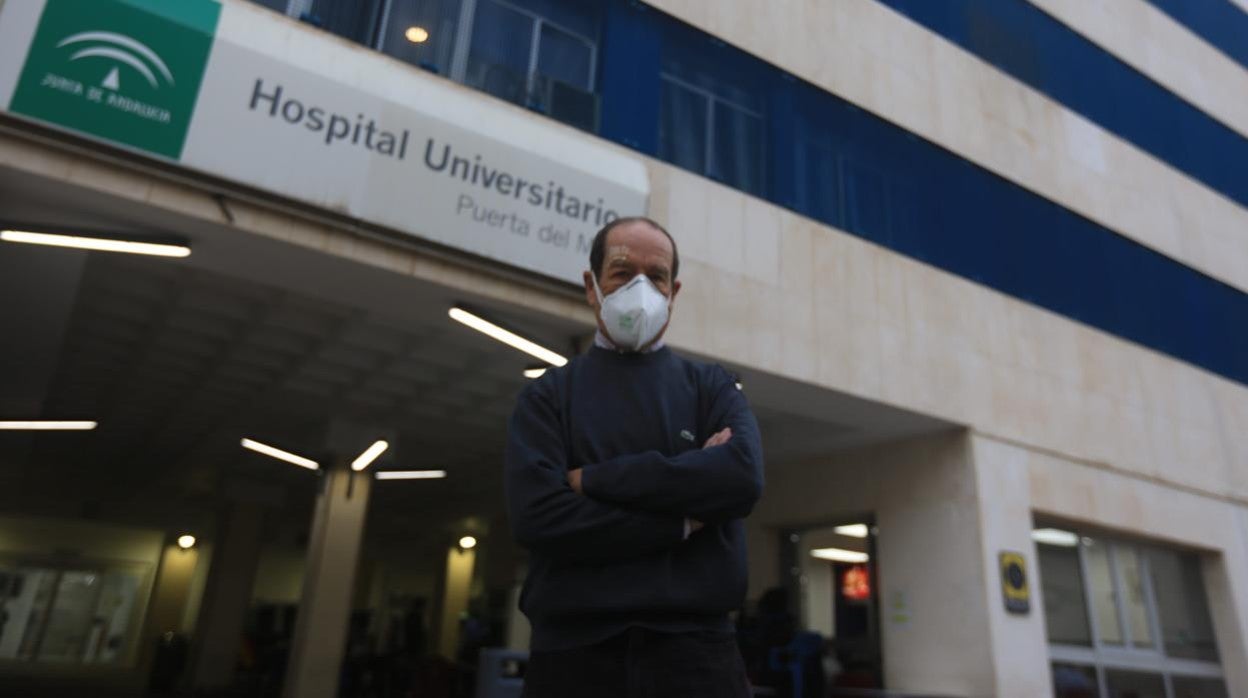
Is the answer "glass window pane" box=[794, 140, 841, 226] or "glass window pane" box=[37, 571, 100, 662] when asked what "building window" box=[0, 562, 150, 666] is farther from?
"glass window pane" box=[794, 140, 841, 226]

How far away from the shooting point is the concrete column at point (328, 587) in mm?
9219

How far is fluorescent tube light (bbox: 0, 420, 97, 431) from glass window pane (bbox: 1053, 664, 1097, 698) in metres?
11.5

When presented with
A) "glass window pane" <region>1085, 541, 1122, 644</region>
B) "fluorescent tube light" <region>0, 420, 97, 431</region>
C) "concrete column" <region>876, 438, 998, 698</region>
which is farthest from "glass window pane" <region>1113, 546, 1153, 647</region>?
"fluorescent tube light" <region>0, 420, 97, 431</region>

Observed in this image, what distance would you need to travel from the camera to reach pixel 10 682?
1227 centimetres

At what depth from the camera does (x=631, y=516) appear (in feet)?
4.79

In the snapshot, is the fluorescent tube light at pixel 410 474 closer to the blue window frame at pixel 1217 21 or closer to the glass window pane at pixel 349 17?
the glass window pane at pixel 349 17

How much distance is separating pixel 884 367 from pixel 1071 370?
3023 millimetres

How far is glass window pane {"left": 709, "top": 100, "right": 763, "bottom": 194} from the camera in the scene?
23.5 ft

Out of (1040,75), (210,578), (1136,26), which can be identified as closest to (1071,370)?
(1040,75)

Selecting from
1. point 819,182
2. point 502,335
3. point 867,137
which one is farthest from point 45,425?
point 867,137

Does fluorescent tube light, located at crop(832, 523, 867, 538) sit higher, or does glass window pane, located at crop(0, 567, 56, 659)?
fluorescent tube light, located at crop(832, 523, 867, 538)

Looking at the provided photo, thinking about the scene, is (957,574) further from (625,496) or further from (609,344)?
(625,496)

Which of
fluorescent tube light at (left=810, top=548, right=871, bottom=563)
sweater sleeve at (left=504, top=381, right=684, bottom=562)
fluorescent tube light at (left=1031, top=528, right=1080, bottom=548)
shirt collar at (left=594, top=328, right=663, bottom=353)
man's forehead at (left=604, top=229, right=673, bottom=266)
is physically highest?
fluorescent tube light at (left=1031, top=528, right=1080, bottom=548)

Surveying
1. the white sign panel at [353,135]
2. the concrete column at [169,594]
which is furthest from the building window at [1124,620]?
the concrete column at [169,594]
